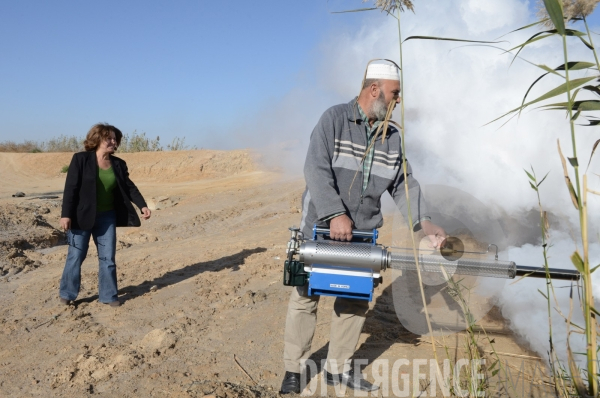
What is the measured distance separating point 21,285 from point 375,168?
5006mm

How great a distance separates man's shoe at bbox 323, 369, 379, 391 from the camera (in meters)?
3.68

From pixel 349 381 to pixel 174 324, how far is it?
1.96m

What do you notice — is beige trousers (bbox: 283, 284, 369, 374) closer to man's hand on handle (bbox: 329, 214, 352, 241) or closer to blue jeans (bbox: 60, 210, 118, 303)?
man's hand on handle (bbox: 329, 214, 352, 241)

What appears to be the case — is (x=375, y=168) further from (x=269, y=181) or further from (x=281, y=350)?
(x=269, y=181)

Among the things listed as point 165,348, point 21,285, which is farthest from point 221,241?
point 165,348

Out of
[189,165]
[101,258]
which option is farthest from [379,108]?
[189,165]

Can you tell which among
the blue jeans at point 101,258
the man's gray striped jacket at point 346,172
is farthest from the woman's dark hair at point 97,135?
the man's gray striped jacket at point 346,172

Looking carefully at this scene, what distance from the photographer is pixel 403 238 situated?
23.2 ft

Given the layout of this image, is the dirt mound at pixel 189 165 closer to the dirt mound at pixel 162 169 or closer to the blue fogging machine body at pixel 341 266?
the dirt mound at pixel 162 169

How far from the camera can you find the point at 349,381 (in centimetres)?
371

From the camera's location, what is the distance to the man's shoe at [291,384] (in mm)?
3557

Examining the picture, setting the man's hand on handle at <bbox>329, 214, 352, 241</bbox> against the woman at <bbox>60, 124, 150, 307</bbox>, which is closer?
the man's hand on handle at <bbox>329, 214, 352, 241</bbox>

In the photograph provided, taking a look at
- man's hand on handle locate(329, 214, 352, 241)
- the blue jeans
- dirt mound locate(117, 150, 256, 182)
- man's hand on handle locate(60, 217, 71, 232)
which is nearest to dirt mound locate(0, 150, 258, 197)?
dirt mound locate(117, 150, 256, 182)

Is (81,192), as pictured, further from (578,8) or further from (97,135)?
(578,8)
